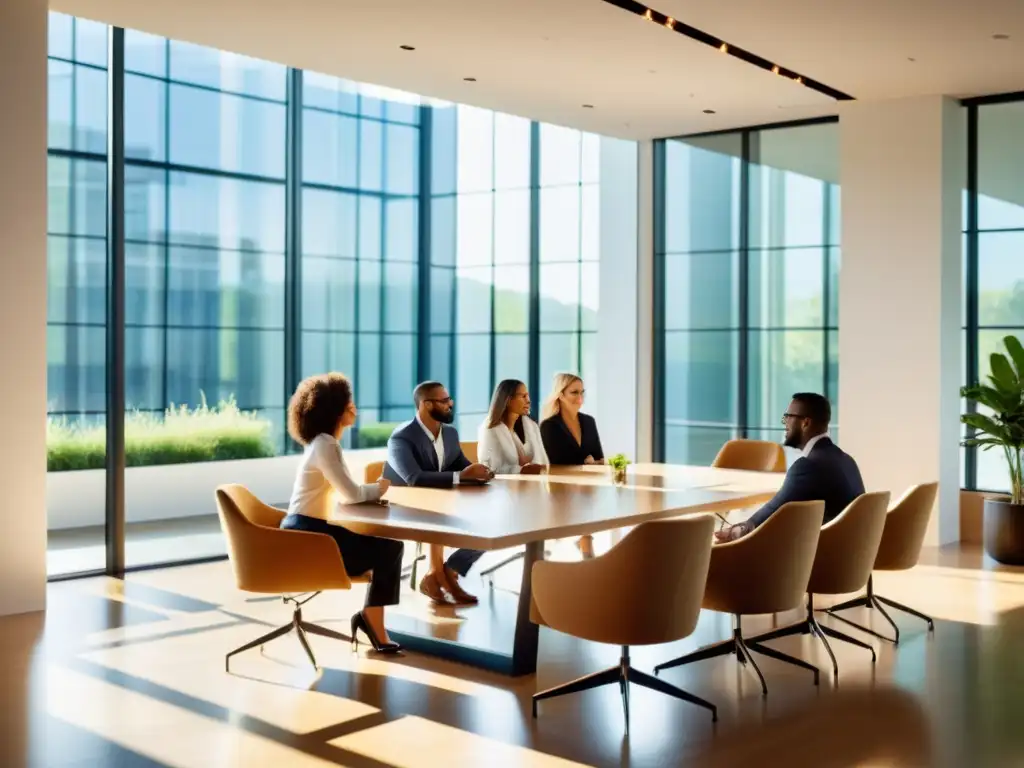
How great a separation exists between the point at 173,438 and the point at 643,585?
8.90 meters

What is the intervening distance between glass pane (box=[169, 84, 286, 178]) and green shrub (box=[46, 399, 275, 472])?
2.90 metres

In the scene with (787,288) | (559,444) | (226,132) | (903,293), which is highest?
(226,132)

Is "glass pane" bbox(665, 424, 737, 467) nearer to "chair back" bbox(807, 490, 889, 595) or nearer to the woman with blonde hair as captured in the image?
the woman with blonde hair

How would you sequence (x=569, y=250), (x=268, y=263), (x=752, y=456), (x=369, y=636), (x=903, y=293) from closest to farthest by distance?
1. (x=369, y=636)
2. (x=752, y=456)
3. (x=903, y=293)
4. (x=569, y=250)
5. (x=268, y=263)

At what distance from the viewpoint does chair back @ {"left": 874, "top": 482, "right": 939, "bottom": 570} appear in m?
6.30

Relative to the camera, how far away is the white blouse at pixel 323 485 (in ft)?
18.7

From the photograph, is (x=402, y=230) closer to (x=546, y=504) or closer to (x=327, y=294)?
(x=327, y=294)

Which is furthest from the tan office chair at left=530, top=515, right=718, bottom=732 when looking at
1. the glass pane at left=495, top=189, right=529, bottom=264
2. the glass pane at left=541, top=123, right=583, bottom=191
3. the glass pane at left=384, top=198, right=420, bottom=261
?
the glass pane at left=384, top=198, right=420, bottom=261

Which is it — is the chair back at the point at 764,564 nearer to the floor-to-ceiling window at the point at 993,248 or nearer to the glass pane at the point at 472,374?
the floor-to-ceiling window at the point at 993,248

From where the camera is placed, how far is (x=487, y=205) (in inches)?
615

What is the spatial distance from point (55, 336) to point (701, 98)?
5895 mm

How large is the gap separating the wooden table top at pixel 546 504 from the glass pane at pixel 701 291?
3702mm

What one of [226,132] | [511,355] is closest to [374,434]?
[511,355]

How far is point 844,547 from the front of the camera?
5.74m
